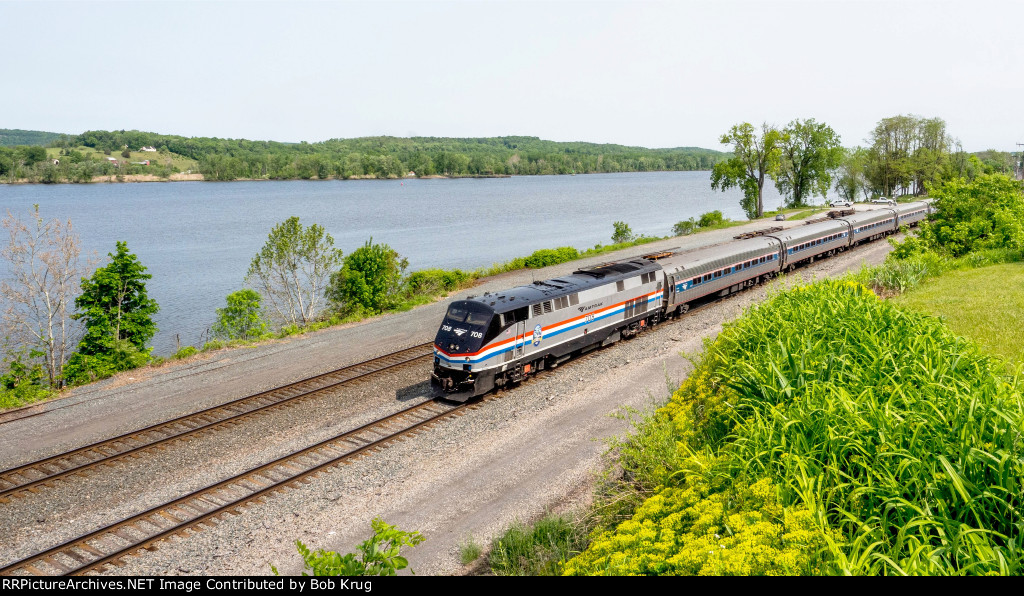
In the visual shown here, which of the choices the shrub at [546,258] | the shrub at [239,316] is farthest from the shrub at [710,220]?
the shrub at [239,316]

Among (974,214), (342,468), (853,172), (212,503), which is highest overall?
(853,172)

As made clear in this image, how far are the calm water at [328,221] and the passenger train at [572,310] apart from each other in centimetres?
2574

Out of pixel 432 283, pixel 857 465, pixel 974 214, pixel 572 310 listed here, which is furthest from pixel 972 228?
pixel 857 465

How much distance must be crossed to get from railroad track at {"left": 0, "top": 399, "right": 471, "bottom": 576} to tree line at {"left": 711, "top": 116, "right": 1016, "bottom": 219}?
2967 inches

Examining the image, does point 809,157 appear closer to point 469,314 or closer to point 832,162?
point 832,162

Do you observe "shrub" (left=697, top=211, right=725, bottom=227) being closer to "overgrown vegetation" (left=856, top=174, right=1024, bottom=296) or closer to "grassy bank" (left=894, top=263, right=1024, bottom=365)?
"overgrown vegetation" (left=856, top=174, right=1024, bottom=296)

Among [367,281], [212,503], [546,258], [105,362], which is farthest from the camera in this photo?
[546,258]

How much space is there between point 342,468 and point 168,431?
701cm

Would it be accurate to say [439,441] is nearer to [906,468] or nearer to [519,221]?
[906,468]

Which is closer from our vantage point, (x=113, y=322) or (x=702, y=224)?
(x=113, y=322)

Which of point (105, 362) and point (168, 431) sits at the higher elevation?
point (105, 362)

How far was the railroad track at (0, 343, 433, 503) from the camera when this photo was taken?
17.0 m

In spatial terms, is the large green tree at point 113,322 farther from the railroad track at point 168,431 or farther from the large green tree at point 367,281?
the large green tree at point 367,281

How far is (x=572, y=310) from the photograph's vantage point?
24031mm
